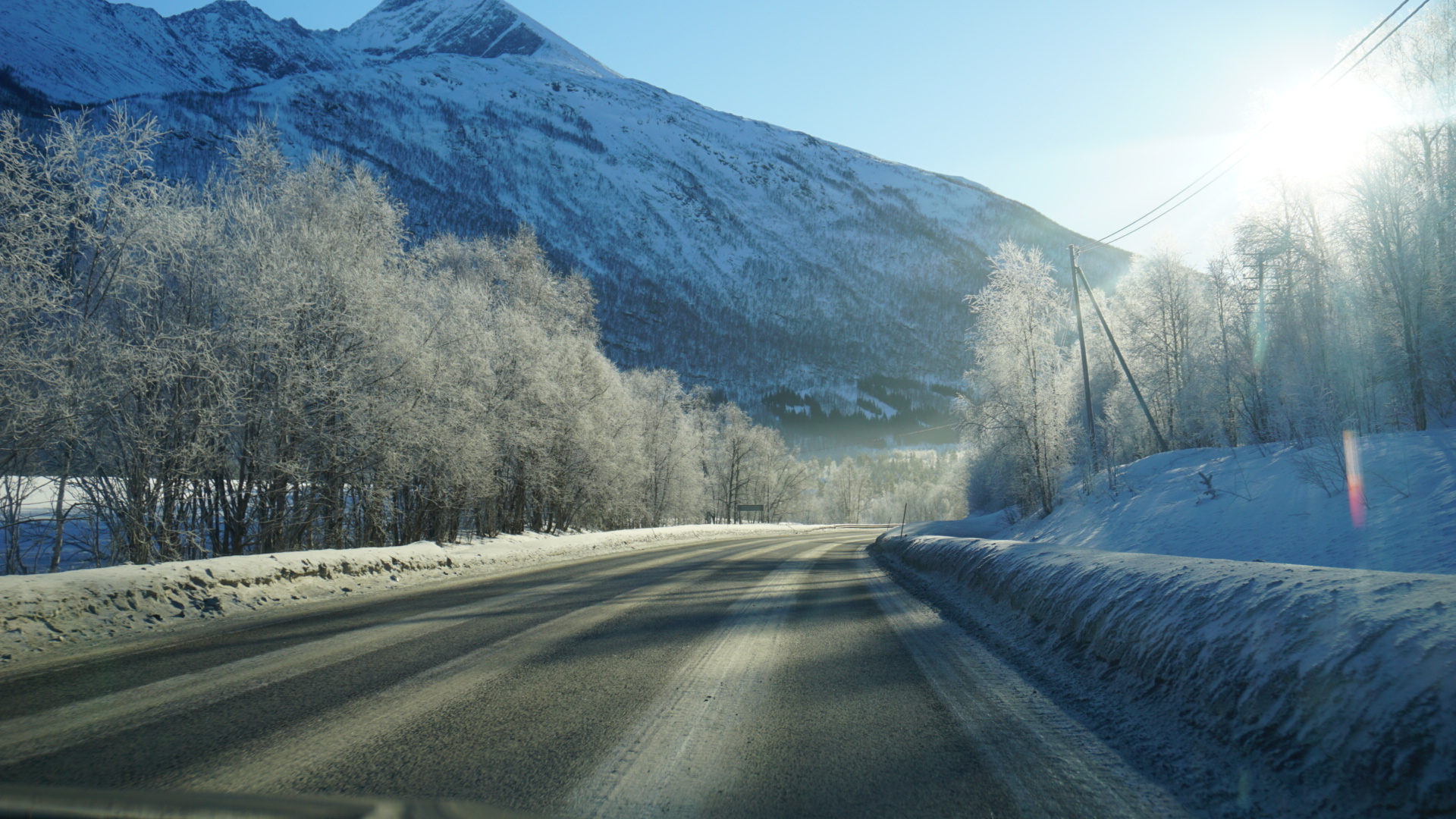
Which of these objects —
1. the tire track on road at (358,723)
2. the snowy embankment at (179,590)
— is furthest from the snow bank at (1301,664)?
the snowy embankment at (179,590)

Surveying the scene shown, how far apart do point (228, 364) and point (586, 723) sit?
529 inches

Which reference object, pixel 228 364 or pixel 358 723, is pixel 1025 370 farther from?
pixel 358 723

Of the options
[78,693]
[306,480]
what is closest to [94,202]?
[306,480]

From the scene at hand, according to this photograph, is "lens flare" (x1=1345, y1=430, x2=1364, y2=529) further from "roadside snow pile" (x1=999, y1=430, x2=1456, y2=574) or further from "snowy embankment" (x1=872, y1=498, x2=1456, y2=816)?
"snowy embankment" (x1=872, y1=498, x2=1456, y2=816)

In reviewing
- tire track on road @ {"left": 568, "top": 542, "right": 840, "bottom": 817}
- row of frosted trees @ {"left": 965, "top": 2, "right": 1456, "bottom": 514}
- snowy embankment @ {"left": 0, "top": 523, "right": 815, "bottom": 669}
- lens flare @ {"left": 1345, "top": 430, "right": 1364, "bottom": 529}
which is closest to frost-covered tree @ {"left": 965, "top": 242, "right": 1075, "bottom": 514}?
row of frosted trees @ {"left": 965, "top": 2, "right": 1456, "bottom": 514}

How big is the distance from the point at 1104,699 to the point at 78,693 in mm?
5962

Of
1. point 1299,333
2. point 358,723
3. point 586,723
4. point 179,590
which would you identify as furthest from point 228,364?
point 1299,333

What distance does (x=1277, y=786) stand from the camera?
220 cm

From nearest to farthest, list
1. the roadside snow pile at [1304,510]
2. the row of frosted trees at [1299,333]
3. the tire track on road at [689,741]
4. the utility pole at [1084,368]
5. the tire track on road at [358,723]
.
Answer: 1. the tire track on road at [689,741]
2. the tire track on road at [358,723]
3. the roadside snow pile at [1304,510]
4. the row of frosted trees at [1299,333]
5. the utility pole at [1084,368]

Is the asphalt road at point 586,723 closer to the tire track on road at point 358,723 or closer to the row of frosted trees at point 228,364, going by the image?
the tire track on road at point 358,723

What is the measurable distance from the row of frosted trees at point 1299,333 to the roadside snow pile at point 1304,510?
0.50 metres

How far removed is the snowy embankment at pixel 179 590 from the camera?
504cm

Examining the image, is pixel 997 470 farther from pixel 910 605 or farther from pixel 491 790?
pixel 491 790

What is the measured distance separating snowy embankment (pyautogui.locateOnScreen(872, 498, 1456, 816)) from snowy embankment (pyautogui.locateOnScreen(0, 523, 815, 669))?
24.8ft
